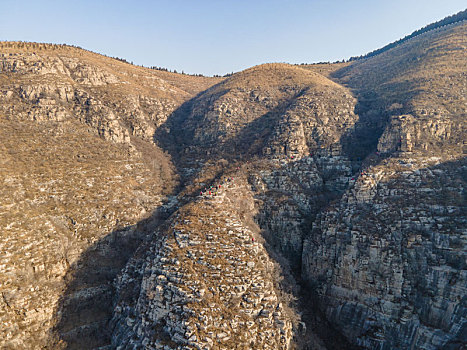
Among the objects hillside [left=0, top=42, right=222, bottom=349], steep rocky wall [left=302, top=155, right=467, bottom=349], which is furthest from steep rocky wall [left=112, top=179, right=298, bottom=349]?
steep rocky wall [left=302, top=155, right=467, bottom=349]

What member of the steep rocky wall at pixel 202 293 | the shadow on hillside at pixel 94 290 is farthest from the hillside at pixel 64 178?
the steep rocky wall at pixel 202 293

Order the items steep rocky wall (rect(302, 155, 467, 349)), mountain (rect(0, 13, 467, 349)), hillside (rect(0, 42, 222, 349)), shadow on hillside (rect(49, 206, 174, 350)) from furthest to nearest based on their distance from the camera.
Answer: hillside (rect(0, 42, 222, 349))
shadow on hillside (rect(49, 206, 174, 350))
steep rocky wall (rect(302, 155, 467, 349))
mountain (rect(0, 13, 467, 349))

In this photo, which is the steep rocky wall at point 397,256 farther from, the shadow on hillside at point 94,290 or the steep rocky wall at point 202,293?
the shadow on hillside at point 94,290

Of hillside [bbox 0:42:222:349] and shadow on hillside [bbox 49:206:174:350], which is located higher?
hillside [bbox 0:42:222:349]

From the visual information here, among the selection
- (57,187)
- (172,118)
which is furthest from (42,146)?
(172,118)

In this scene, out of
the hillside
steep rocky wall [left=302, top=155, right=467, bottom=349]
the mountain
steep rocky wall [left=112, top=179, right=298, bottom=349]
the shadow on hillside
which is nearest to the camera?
steep rocky wall [left=112, top=179, right=298, bottom=349]

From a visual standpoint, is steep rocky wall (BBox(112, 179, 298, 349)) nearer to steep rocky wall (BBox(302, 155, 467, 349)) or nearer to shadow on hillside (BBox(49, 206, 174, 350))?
shadow on hillside (BBox(49, 206, 174, 350))
